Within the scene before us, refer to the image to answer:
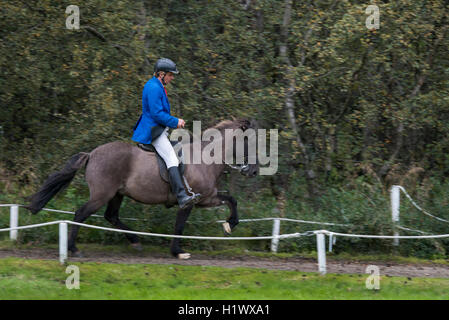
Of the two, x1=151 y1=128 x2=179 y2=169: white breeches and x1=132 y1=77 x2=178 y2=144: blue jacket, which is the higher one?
x1=132 y1=77 x2=178 y2=144: blue jacket

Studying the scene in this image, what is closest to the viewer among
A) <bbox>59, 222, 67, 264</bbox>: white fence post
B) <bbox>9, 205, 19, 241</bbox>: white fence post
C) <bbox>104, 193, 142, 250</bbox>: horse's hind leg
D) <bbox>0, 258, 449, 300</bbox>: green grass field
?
<bbox>0, 258, 449, 300</bbox>: green grass field

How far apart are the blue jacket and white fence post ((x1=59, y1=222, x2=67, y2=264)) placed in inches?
70.7

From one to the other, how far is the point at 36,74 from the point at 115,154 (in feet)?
13.3

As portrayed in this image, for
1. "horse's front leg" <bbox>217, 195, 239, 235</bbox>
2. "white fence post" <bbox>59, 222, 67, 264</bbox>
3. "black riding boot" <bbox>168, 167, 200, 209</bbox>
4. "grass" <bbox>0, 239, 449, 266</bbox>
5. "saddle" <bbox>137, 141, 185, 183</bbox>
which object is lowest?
"grass" <bbox>0, 239, 449, 266</bbox>

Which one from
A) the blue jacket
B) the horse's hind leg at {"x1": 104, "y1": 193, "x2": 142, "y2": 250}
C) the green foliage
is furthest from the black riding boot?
the green foliage

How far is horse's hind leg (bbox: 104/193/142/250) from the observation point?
33.6ft

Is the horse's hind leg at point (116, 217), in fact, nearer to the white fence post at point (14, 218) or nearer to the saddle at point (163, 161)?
the saddle at point (163, 161)

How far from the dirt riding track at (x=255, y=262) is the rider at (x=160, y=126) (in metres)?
1.01

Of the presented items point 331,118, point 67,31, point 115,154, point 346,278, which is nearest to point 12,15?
point 67,31

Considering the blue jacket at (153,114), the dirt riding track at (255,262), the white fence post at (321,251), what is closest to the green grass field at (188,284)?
the white fence post at (321,251)

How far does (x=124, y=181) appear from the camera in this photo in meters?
9.70

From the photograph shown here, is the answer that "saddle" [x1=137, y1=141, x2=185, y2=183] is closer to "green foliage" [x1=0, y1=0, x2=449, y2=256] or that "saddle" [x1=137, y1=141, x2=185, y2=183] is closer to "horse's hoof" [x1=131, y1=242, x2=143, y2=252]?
"horse's hoof" [x1=131, y1=242, x2=143, y2=252]

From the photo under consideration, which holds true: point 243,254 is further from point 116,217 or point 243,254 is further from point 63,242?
point 63,242
